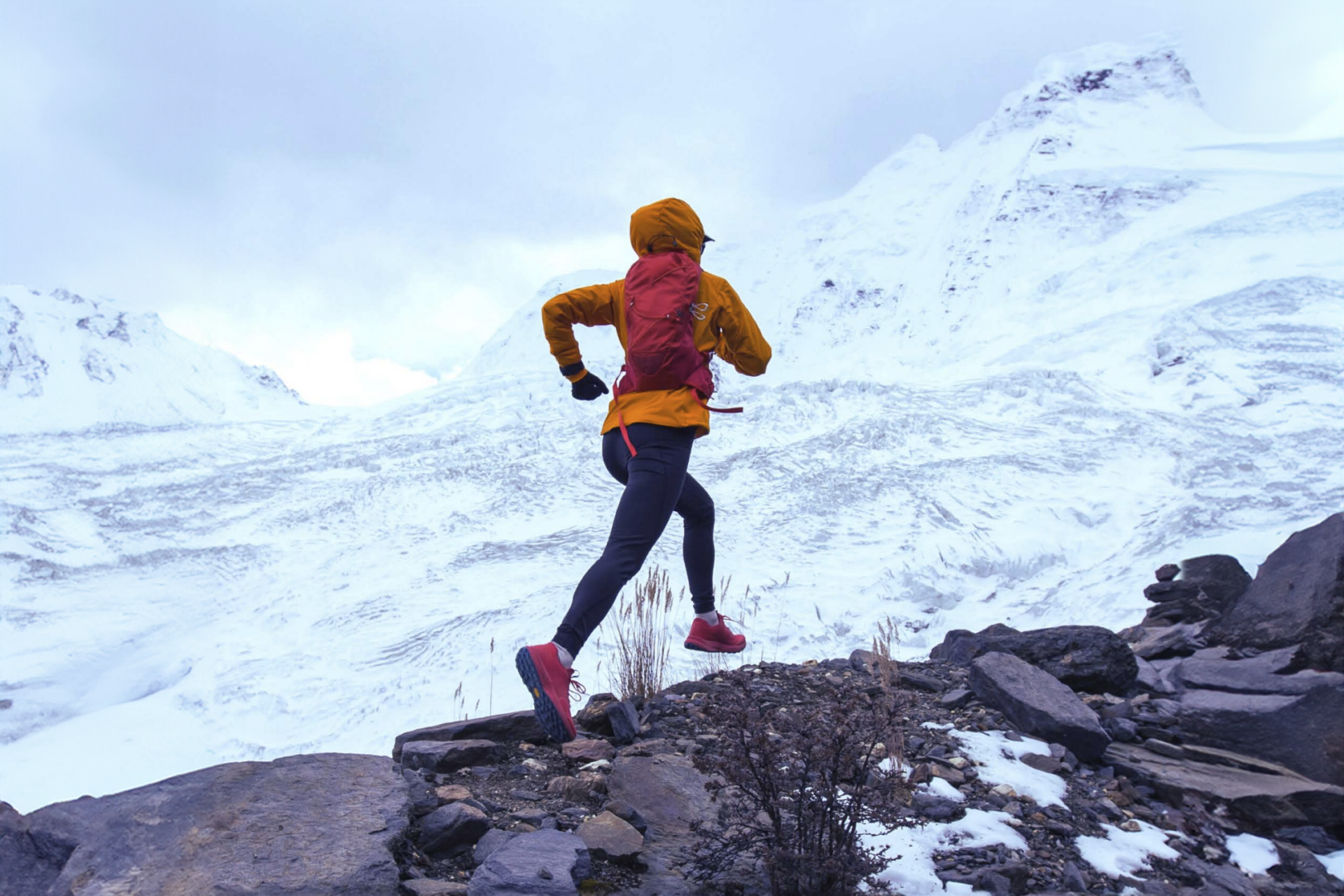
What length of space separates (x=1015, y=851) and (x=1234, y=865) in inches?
28.1

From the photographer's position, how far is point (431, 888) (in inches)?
72.9

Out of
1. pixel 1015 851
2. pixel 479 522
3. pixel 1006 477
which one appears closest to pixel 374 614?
pixel 479 522

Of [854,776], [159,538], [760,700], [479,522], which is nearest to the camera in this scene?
[854,776]

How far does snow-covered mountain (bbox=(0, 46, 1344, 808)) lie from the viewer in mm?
10664

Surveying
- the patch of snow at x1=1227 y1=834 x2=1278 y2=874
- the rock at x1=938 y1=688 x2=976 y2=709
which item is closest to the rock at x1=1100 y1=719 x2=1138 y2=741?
the rock at x1=938 y1=688 x2=976 y2=709

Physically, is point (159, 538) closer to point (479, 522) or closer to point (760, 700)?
point (479, 522)

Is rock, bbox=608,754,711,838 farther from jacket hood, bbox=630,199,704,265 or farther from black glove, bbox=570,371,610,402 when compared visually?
jacket hood, bbox=630,199,704,265

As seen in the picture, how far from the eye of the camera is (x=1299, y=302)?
18297 millimetres

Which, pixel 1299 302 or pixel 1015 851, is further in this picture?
pixel 1299 302

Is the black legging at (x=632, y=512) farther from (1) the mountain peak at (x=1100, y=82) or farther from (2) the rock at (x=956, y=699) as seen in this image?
(1) the mountain peak at (x=1100, y=82)

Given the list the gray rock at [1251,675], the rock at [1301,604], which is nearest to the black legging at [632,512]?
the gray rock at [1251,675]

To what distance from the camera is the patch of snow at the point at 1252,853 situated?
2402mm

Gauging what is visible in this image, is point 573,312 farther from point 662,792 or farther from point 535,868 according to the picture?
point 535,868

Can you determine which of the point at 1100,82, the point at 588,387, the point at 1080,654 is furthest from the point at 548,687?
the point at 1100,82
